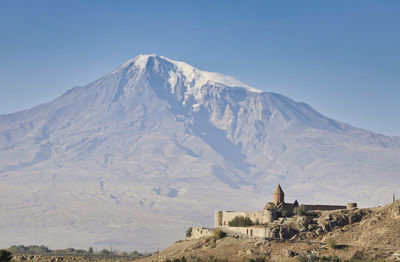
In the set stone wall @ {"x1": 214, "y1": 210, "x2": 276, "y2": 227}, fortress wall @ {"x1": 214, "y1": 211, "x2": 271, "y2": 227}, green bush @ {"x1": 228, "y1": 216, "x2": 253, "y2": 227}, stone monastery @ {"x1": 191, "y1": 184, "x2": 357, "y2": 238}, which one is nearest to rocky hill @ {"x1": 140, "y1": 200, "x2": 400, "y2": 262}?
stone monastery @ {"x1": 191, "y1": 184, "x2": 357, "y2": 238}

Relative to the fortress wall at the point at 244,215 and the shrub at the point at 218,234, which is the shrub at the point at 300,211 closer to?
the fortress wall at the point at 244,215

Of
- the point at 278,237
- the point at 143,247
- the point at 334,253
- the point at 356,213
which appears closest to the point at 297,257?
the point at 334,253

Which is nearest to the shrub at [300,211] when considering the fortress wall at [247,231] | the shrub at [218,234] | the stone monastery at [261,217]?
the stone monastery at [261,217]

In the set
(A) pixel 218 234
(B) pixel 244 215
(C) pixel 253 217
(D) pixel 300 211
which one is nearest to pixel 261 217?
(C) pixel 253 217

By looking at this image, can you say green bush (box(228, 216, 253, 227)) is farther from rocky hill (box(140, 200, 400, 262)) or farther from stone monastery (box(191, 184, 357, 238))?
rocky hill (box(140, 200, 400, 262))

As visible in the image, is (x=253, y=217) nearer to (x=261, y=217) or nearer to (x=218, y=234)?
(x=261, y=217)

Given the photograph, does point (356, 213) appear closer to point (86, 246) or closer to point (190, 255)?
point (190, 255)
